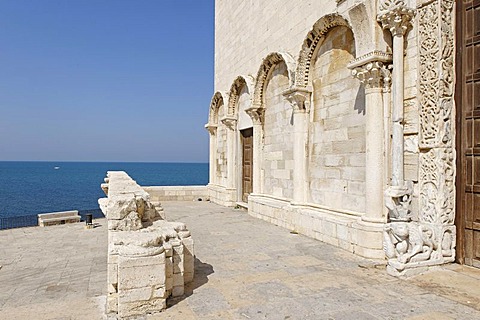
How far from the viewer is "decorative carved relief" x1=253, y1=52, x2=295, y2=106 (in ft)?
30.5

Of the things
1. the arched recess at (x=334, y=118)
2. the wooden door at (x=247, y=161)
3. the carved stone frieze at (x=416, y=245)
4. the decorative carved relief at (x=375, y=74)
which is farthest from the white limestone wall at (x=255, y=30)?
the carved stone frieze at (x=416, y=245)

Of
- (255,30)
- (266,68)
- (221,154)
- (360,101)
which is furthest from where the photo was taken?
(221,154)

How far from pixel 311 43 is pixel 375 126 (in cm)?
309

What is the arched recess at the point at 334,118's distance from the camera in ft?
23.3

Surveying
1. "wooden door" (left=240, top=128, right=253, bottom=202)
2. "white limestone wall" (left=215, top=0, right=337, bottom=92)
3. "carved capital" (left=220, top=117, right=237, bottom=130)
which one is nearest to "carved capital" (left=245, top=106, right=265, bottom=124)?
"wooden door" (left=240, top=128, right=253, bottom=202)

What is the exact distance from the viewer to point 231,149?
14.2 meters

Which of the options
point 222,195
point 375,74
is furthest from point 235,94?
point 375,74

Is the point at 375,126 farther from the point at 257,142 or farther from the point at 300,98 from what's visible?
the point at 257,142

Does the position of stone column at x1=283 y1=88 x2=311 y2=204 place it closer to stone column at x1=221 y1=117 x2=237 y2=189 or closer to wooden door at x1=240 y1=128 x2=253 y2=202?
wooden door at x1=240 y1=128 x2=253 y2=202

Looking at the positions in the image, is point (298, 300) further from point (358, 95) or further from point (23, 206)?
point (23, 206)

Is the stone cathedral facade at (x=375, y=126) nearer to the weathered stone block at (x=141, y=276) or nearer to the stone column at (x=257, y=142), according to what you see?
the stone column at (x=257, y=142)

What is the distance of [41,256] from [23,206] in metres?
44.3

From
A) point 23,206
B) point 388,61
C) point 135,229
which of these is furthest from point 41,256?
point 23,206

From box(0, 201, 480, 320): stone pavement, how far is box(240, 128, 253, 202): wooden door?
15.5ft
